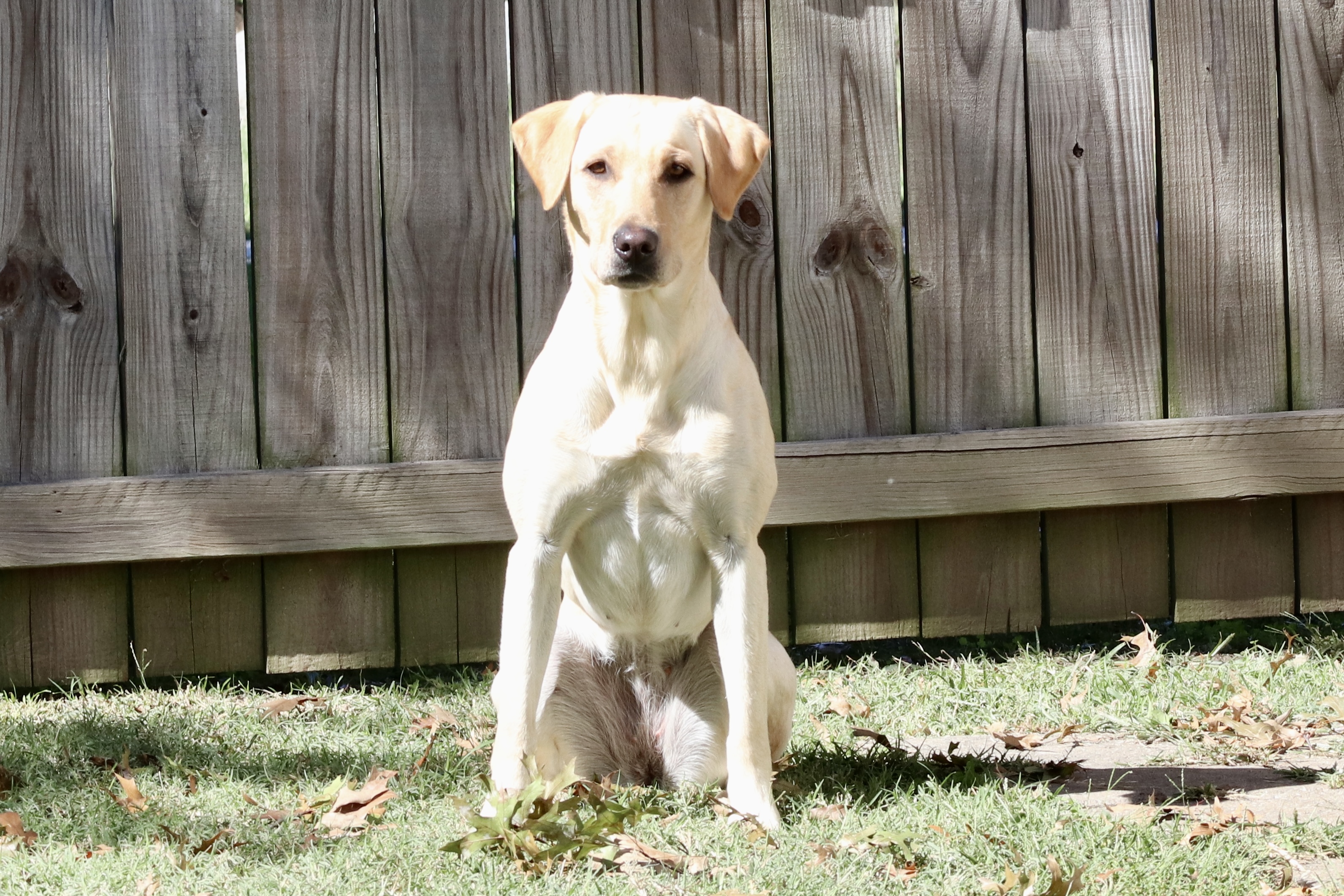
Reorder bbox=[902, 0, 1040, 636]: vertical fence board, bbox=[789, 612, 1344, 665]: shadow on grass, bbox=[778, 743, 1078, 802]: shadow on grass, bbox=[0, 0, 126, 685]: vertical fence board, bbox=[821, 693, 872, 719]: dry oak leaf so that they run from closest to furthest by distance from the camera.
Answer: bbox=[778, 743, 1078, 802]: shadow on grass
bbox=[821, 693, 872, 719]: dry oak leaf
bbox=[0, 0, 126, 685]: vertical fence board
bbox=[902, 0, 1040, 636]: vertical fence board
bbox=[789, 612, 1344, 665]: shadow on grass

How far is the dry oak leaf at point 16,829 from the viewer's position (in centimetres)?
255

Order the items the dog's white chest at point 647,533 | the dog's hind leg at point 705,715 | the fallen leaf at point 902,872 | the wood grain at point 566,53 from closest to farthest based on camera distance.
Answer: the fallen leaf at point 902,872 → the dog's white chest at point 647,533 → the dog's hind leg at point 705,715 → the wood grain at point 566,53

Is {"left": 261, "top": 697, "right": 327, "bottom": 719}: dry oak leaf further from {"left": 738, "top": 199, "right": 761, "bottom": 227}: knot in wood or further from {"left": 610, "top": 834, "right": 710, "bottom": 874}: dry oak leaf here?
{"left": 738, "top": 199, "right": 761, "bottom": 227}: knot in wood

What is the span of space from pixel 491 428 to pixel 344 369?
47 cm

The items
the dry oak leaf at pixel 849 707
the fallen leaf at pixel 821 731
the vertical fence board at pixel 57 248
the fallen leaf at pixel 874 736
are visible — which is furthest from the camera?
the vertical fence board at pixel 57 248

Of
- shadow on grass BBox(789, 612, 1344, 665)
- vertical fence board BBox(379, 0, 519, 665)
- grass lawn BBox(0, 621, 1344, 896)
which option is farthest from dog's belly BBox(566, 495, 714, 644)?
shadow on grass BBox(789, 612, 1344, 665)

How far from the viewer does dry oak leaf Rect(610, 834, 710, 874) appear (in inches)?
92.8

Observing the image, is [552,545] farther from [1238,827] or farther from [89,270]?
[89,270]

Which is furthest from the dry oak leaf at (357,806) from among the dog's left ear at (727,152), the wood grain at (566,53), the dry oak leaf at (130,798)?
the wood grain at (566,53)

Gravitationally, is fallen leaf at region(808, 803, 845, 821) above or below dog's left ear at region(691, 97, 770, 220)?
below

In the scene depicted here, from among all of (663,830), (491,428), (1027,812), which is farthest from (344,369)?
(1027,812)

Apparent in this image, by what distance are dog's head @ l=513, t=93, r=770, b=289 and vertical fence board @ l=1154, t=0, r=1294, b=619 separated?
5.82ft

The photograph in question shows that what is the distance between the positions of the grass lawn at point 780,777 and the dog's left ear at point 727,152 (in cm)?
133

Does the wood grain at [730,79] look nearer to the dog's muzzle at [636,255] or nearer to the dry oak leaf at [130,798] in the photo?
the dog's muzzle at [636,255]
